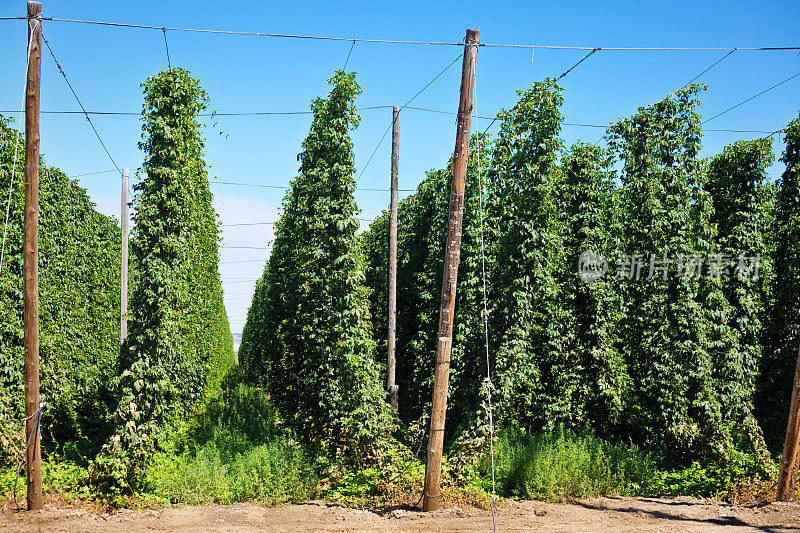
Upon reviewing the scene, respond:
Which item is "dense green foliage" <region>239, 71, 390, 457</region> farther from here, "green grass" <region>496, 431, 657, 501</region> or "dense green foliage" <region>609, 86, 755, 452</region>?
"dense green foliage" <region>609, 86, 755, 452</region>

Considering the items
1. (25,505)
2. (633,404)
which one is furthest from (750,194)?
(25,505)

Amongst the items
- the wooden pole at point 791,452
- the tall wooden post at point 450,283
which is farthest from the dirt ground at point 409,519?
the tall wooden post at point 450,283

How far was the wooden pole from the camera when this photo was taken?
9.48 metres

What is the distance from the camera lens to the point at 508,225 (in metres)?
11.6

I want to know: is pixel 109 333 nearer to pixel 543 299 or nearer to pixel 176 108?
pixel 176 108

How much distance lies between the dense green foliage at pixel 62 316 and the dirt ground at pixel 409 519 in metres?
2.17

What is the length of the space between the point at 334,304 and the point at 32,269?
5054 mm

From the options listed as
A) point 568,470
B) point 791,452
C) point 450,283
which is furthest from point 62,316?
point 791,452

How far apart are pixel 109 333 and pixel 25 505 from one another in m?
8.24

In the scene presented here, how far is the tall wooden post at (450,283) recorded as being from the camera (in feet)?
28.7

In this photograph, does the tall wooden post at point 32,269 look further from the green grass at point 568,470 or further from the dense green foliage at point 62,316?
the green grass at point 568,470

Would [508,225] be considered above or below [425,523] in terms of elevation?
above

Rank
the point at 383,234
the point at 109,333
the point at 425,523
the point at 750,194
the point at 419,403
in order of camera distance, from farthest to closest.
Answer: the point at 383,234
the point at 109,333
the point at 419,403
the point at 750,194
the point at 425,523

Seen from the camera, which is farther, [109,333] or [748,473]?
[109,333]
